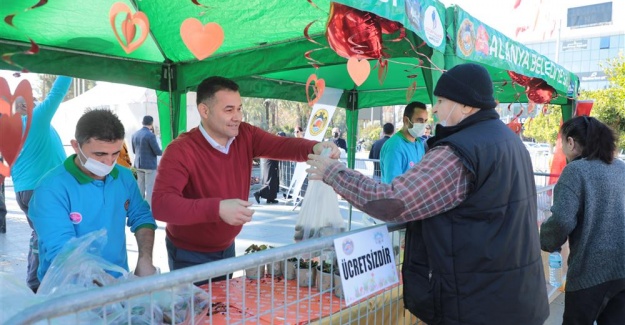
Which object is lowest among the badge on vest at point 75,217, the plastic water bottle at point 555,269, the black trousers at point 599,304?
the plastic water bottle at point 555,269

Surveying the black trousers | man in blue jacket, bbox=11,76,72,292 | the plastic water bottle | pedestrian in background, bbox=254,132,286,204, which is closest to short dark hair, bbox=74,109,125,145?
man in blue jacket, bbox=11,76,72,292

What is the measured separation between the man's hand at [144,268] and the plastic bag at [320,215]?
1111 millimetres

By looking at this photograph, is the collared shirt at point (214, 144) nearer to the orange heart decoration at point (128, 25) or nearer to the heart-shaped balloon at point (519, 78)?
the orange heart decoration at point (128, 25)

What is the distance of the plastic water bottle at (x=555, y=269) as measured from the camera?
425cm

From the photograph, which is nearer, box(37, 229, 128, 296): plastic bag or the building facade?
box(37, 229, 128, 296): plastic bag

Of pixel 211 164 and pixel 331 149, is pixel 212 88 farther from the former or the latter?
pixel 331 149

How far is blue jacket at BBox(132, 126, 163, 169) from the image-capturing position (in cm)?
868

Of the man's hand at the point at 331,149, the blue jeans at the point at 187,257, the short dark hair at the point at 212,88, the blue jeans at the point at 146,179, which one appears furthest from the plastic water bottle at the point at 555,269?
the blue jeans at the point at 146,179

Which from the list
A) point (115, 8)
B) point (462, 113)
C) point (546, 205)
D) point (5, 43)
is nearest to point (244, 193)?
point (115, 8)

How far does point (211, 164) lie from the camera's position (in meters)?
2.44

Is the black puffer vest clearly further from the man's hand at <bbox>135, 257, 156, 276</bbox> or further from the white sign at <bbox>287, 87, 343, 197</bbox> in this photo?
the white sign at <bbox>287, 87, 343, 197</bbox>

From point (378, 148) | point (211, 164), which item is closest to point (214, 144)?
point (211, 164)

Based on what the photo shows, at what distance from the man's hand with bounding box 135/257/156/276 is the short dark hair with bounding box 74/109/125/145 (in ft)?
1.99

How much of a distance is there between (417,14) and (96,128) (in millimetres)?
1955
